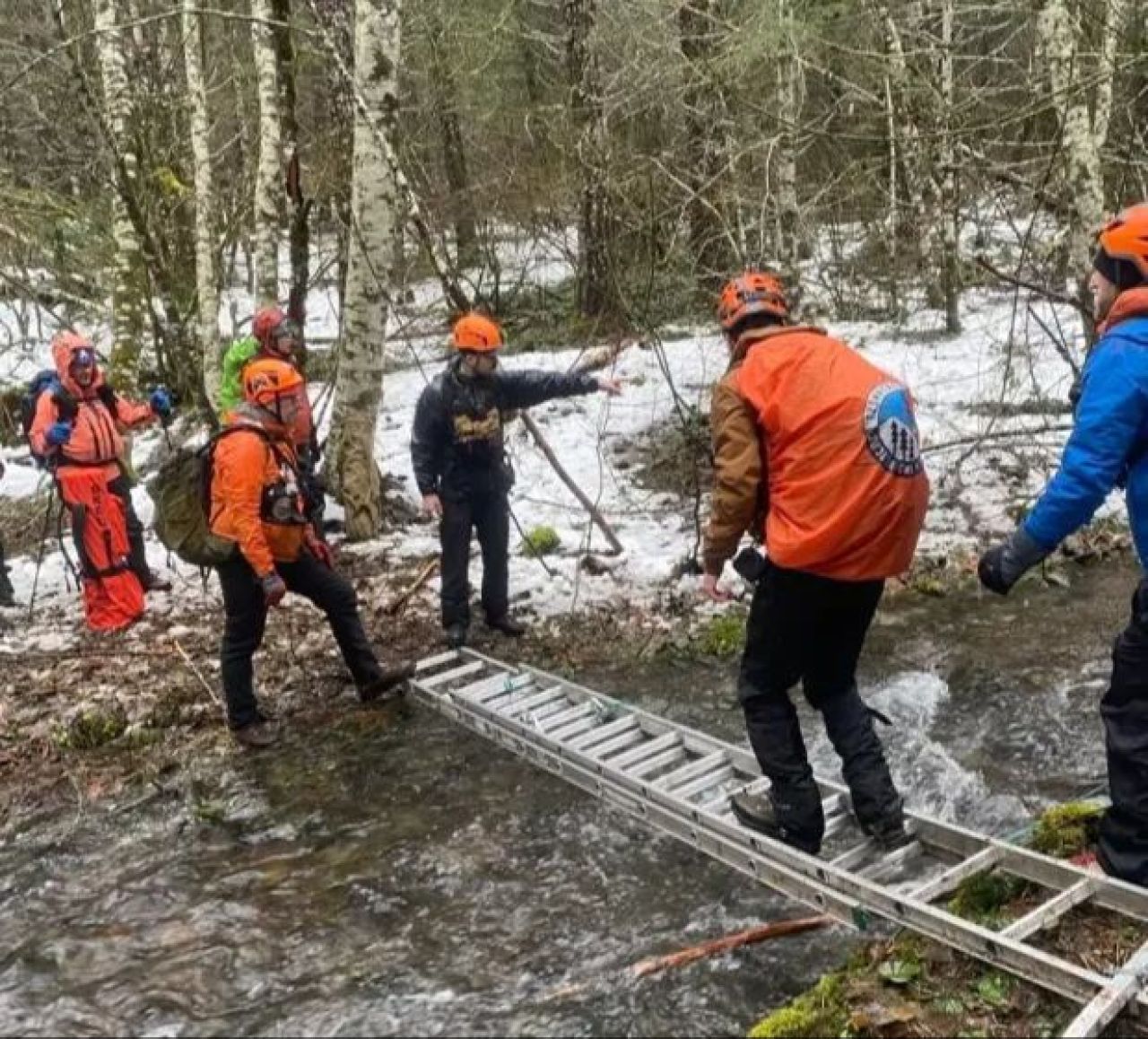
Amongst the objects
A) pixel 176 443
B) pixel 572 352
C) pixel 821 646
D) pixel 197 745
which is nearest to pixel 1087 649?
pixel 821 646

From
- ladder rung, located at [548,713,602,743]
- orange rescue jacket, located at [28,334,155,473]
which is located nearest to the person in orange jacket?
ladder rung, located at [548,713,602,743]

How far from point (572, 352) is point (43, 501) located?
248 inches

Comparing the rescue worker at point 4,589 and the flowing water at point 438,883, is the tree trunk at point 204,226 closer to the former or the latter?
the rescue worker at point 4,589

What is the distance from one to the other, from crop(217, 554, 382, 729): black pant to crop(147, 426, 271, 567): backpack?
0.15 meters

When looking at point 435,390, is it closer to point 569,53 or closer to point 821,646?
point 821,646

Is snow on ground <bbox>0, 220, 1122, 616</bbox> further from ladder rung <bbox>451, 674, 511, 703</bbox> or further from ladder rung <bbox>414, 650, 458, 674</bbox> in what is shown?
ladder rung <bbox>451, 674, 511, 703</bbox>

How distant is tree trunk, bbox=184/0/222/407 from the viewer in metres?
11.5

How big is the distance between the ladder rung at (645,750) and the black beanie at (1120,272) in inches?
122

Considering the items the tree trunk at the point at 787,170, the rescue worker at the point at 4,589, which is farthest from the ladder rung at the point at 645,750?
the tree trunk at the point at 787,170

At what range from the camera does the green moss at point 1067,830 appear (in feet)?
15.7

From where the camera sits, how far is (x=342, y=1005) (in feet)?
14.1

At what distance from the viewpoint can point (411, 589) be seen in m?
8.87

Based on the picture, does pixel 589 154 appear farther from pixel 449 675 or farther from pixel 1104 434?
pixel 1104 434

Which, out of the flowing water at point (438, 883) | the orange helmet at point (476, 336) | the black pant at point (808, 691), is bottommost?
the flowing water at point (438, 883)
